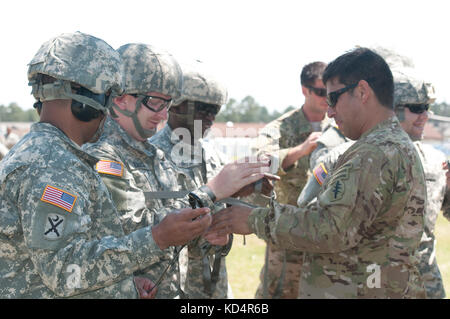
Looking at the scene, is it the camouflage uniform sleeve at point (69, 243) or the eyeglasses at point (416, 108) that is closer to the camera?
the camouflage uniform sleeve at point (69, 243)

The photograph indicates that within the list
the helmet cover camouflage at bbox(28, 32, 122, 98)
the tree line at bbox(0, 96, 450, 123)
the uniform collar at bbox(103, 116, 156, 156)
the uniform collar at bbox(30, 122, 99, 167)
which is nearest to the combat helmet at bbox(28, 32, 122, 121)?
the helmet cover camouflage at bbox(28, 32, 122, 98)

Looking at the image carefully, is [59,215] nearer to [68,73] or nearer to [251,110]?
[68,73]

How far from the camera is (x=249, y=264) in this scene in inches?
356

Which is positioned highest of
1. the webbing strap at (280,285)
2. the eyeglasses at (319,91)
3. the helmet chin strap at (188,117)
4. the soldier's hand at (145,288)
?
the eyeglasses at (319,91)

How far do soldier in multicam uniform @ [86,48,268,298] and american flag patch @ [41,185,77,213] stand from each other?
1.08 m

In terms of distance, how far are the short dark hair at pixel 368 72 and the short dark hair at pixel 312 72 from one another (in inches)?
119

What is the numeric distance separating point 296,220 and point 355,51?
3.93 ft

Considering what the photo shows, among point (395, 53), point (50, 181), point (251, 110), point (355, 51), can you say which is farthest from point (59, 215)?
point (251, 110)

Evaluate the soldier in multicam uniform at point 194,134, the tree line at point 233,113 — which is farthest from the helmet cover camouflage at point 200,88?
the tree line at point 233,113

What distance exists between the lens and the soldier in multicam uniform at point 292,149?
588cm

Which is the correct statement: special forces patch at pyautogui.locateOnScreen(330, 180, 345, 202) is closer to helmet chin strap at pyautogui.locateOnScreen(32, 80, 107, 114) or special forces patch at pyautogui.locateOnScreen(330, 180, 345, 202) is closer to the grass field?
helmet chin strap at pyautogui.locateOnScreen(32, 80, 107, 114)

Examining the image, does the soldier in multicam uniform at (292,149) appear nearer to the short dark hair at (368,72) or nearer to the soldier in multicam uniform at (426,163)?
the soldier in multicam uniform at (426,163)

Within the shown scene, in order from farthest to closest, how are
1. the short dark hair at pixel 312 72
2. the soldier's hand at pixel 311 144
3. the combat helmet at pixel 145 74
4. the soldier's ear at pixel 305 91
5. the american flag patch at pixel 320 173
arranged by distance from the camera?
the soldier's ear at pixel 305 91, the short dark hair at pixel 312 72, the soldier's hand at pixel 311 144, the american flag patch at pixel 320 173, the combat helmet at pixel 145 74

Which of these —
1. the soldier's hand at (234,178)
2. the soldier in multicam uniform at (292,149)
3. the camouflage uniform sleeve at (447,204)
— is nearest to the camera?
the soldier's hand at (234,178)
